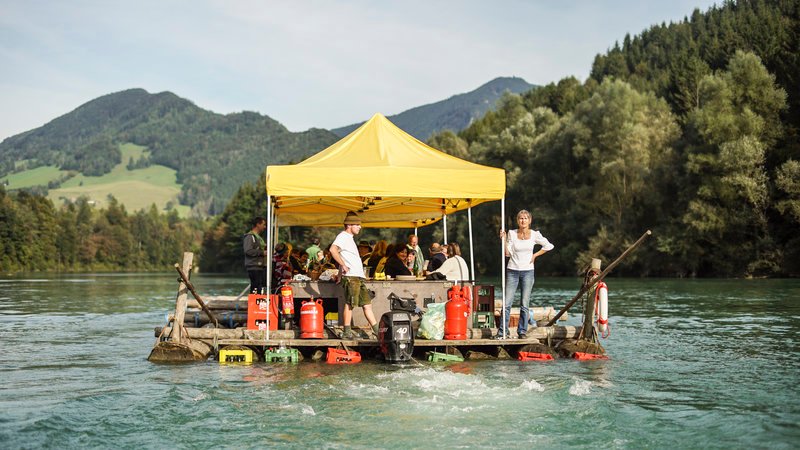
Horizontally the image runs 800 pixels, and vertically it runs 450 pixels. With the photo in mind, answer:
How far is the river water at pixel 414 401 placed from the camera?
8211mm

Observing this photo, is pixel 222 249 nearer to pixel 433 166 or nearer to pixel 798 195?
pixel 798 195

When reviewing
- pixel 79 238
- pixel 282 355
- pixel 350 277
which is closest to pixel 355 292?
pixel 350 277

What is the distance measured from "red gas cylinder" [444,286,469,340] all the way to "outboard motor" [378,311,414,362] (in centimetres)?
100

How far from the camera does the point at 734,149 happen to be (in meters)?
44.8

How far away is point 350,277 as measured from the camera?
44.3 feet

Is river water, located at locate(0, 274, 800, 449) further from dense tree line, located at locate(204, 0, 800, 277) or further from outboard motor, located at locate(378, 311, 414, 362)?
dense tree line, located at locate(204, 0, 800, 277)

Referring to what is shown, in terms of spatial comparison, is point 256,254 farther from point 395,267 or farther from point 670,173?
point 670,173

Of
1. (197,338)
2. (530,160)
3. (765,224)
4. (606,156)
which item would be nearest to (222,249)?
(530,160)

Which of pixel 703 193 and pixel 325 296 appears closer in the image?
pixel 325 296

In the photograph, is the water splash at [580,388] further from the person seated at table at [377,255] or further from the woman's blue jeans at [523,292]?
the person seated at table at [377,255]

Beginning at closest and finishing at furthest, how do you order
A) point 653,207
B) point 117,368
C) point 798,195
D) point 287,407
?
1. point 287,407
2. point 117,368
3. point 798,195
4. point 653,207

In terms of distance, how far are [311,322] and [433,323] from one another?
2025mm

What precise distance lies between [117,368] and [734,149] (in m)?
39.3

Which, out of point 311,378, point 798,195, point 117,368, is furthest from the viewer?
point 798,195
